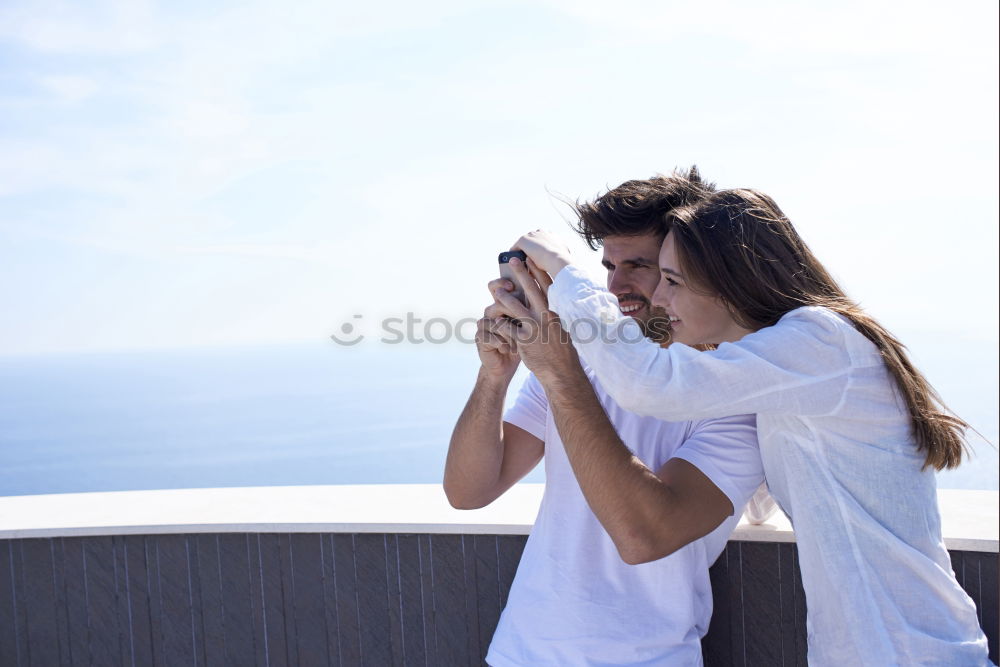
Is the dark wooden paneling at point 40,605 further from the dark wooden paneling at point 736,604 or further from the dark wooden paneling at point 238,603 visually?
the dark wooden paneling at point 736,604

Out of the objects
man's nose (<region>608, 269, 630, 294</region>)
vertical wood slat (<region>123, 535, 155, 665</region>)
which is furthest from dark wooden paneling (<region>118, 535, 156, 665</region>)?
man's nose (<region>608, 269, 630, 294</region>)

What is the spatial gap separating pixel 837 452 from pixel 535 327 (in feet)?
1.59

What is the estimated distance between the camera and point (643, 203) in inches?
69.7

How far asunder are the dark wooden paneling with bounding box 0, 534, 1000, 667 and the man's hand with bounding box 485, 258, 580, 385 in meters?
1.03

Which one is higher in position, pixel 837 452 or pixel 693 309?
pixel 693 309

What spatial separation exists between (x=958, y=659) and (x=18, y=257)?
89.4 meters

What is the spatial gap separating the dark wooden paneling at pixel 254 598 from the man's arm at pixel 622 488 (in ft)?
3.22

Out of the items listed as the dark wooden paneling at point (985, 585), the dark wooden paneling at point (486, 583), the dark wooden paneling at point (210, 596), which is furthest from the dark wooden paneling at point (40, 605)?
the dark wooden paneling at point (985, 585)

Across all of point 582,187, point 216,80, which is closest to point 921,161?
point 216,80

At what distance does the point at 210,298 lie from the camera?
100938 mm

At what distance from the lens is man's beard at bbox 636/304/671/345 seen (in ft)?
5.33

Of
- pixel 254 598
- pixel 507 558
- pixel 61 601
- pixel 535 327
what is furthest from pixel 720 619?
pixel 61 601

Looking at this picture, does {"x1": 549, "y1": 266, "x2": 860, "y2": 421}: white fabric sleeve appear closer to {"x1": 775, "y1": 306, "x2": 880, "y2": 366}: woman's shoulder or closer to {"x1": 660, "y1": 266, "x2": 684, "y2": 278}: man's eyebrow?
{"x1": 775, "y1": 306, "x2": 880, "y2": 366}: woman's shoulder

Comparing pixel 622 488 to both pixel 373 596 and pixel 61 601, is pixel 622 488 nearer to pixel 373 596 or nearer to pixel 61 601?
pixel 373 596
